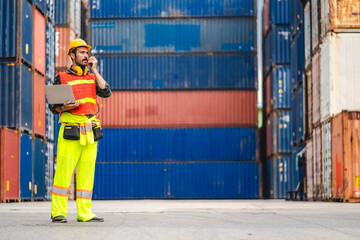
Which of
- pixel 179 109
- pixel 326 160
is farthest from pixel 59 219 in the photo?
pixel 179 109

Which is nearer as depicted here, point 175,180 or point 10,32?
point 10,32

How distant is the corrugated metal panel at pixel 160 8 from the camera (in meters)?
39.9

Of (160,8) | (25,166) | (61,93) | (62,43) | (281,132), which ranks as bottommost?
(25,166)

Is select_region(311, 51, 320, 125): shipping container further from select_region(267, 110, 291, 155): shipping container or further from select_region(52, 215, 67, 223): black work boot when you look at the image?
select_region(52, 215, 67, 223): black work boot

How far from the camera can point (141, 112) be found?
128 ft

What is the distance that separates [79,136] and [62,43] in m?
28.8

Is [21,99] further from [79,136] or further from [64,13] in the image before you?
[79,136]

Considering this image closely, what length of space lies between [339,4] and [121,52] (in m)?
21.1

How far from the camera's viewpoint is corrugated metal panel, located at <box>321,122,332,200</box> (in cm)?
2030

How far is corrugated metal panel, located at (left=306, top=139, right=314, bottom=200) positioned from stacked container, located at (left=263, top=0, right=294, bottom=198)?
41.4 ft

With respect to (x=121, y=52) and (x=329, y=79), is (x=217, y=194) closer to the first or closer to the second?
(x=121, y=52)

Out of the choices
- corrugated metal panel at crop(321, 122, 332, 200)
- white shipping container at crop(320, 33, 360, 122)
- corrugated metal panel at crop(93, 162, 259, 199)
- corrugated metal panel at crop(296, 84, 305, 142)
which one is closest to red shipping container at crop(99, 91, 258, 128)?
corrugated metal panel at crop(93, 162, 259, 199)

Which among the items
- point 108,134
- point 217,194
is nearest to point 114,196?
point 108,134

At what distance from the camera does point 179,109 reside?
128 feet
